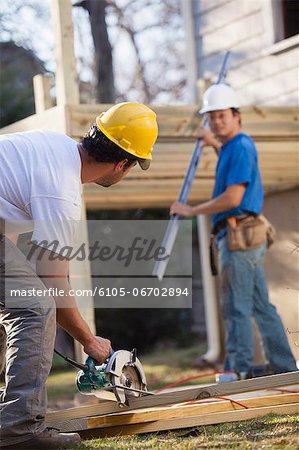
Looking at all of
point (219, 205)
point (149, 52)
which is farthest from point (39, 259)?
point (149, 52)

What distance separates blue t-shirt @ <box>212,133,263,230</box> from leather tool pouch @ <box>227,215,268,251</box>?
7 centimetres

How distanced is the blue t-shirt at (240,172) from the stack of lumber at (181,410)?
72.3 inches

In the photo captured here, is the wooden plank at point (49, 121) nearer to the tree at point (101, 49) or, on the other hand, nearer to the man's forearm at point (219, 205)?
the man's forearm at point (219, 205)

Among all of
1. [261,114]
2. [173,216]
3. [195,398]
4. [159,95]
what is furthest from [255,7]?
[159,95]

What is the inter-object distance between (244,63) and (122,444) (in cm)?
590

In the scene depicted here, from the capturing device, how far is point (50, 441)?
→ 14.4 feet

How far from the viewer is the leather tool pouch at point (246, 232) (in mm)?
6793

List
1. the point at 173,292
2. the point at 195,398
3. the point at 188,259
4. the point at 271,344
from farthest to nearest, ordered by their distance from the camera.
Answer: the point at 188,259
the point at 173,292
the point at 271,344
the point at 195,398

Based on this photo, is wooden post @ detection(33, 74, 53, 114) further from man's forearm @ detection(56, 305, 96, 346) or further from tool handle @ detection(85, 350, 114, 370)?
man's forearm @ detection(56, 305, 96, 346)

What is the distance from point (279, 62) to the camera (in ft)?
29.9

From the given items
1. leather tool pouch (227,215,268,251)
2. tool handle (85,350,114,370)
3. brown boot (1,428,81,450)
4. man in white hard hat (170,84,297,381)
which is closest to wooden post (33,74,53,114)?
man in white hard hat (170,84,297,381)

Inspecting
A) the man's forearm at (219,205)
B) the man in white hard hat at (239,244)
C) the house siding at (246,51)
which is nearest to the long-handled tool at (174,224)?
the man in white hard hat at (239,244)

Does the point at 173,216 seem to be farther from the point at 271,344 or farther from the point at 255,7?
the point at 255,7

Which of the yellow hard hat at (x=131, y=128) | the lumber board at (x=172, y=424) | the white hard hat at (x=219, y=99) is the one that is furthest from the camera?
the white hard hat at (x=219, y=99)
